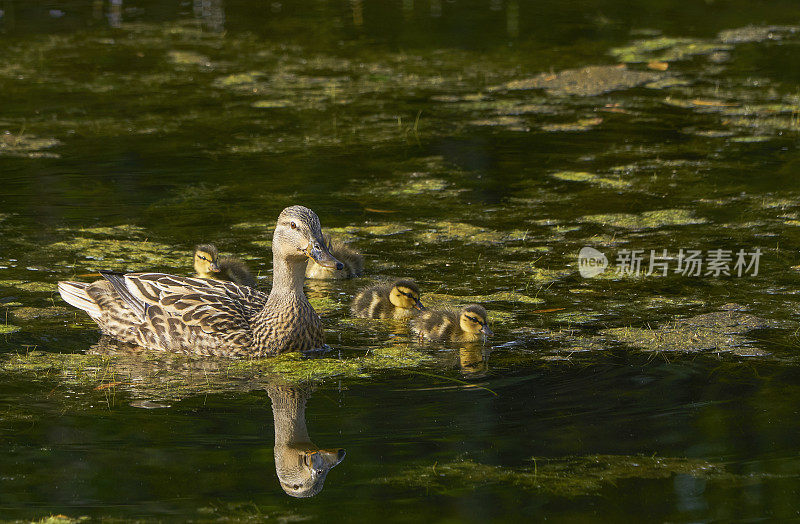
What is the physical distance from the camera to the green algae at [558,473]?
4387 mm

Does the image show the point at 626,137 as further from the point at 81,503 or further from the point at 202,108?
the point at 81,503

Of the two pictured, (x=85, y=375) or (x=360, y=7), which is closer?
(x=85, y=375)

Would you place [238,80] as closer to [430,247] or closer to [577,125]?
[577,125]

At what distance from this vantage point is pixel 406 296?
6.39 m

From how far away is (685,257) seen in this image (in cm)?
718

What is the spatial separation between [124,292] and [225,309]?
58 centimetres

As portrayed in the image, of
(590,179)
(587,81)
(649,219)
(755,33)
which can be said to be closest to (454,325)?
(649,219)

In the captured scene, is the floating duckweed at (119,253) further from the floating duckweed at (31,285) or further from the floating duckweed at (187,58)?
the floating duckweed at (187,58)

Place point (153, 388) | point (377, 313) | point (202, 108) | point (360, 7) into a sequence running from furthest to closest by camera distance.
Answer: point (360, 7) < point (202, 108) < point (377, 313) < point (153, 388)

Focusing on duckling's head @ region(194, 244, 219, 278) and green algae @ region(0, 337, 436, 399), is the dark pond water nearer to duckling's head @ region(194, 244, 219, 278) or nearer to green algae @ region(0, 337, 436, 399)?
green algae @ region(0, 337, 436, 399)

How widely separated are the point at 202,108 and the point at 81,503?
6997mm

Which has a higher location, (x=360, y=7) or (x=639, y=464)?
(x=360, y=7)

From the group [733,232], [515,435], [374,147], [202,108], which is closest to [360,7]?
[202,108]
